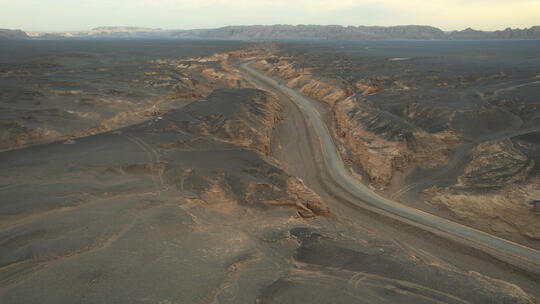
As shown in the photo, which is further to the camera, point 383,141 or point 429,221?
point 383,141

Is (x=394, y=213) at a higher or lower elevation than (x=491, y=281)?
lower

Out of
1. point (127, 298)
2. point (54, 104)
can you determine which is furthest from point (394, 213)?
point (54, 104)

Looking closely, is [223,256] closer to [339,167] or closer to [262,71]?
[339,167]

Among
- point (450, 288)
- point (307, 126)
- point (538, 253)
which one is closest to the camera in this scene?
point (450, 288)

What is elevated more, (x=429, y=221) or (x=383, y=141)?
(x=383, y=141)

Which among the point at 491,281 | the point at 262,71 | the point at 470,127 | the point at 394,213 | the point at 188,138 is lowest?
the point at 394,213

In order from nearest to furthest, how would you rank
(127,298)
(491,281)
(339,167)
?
(127,298) < (491,281) < (339,167)

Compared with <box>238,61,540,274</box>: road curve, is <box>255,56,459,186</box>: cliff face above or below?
above

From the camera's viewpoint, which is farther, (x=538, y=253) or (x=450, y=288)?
(x=538, y=253)

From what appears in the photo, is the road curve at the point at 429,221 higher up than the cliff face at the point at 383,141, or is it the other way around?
the cliff face at the point at 383,141

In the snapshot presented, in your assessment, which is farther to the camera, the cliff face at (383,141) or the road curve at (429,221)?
the cliff face at (383,141)

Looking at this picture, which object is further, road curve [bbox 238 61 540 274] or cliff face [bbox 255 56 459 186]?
cliff face [bbox 255 56 459 186]
